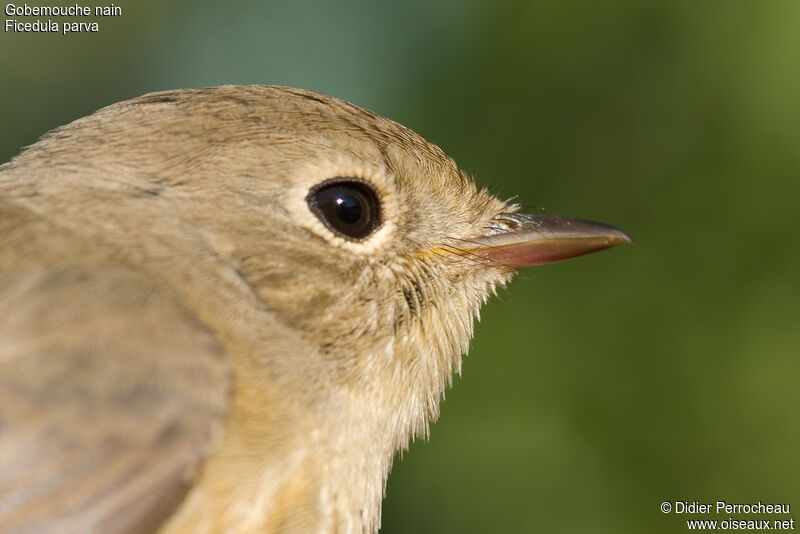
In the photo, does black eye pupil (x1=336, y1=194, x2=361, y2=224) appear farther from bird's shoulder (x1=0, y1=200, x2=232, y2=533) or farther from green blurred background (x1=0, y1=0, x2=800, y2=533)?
green blurred background (x1=0, y1=0, x2=800, y2=533)

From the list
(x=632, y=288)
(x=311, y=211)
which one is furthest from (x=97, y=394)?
(x=632, y=288)

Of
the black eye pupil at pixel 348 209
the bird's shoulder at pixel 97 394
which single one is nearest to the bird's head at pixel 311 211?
the black eye pupil at pixel 348 209

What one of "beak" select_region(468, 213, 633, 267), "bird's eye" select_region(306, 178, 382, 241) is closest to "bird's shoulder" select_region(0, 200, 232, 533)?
"bird's eye" select_region(306, 178, 382, 241)

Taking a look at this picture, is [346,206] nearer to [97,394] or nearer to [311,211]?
[311,211]

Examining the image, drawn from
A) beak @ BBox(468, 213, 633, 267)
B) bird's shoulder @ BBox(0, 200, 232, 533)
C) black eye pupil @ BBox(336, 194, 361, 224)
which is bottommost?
bird's shoulder @ BBox(0, 200, 232, 533)

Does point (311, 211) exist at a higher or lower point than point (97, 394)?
higher

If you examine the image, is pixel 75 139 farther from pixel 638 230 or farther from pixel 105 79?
pixel 105 79
